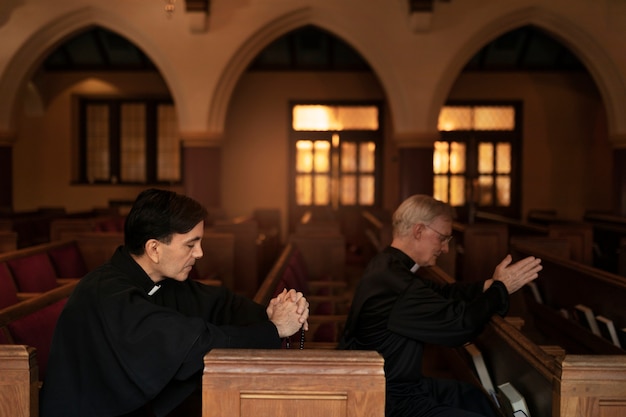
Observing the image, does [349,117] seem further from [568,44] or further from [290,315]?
[290,315]

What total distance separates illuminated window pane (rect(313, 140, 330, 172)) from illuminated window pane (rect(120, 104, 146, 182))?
3001 mm

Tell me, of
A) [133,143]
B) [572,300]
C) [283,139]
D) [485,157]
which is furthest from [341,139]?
[572,300]

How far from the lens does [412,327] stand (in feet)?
8.51

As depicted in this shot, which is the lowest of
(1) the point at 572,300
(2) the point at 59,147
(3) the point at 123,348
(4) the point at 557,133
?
(1) the point at 572,300

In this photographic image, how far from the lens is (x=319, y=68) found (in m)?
12.5

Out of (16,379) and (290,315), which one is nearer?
(16,379)

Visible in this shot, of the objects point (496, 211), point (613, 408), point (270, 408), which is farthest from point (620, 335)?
point (496, 211)

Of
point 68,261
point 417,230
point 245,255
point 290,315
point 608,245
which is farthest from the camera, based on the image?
point 608,245

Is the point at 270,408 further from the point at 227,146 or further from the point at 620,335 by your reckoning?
the point at 227,146

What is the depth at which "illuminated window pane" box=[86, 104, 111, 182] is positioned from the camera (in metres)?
12.8

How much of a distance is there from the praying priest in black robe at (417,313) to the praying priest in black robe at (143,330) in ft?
1.84

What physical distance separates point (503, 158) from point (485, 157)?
13.0 inches

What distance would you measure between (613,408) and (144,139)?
11648mm

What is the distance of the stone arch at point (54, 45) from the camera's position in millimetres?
9977
